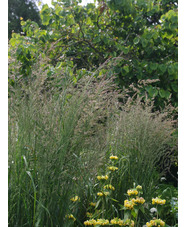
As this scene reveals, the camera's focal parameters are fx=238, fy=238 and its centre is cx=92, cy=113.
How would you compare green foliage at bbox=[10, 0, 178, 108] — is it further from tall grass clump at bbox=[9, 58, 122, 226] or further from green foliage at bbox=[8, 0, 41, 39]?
green foliage at bbox=[8, 0, 41, 39]

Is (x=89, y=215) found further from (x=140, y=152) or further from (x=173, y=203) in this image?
(x=173, y=203)

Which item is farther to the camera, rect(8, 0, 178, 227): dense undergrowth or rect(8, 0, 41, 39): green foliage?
rect(8, 0, 41, 39): green foliage

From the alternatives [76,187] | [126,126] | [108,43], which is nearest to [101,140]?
[126,126]

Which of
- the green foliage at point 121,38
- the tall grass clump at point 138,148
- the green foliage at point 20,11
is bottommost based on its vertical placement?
the tall grass clump at point 138,148

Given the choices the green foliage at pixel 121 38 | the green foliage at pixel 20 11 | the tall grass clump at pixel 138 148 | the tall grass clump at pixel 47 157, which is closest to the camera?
the tall grass clump at pixel 47 157

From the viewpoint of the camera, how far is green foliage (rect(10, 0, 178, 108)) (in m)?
4.14

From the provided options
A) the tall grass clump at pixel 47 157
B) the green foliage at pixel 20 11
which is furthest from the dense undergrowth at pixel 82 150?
the green foliage at pixel 20 11

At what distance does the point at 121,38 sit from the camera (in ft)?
15.2

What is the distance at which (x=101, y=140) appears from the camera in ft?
7.23

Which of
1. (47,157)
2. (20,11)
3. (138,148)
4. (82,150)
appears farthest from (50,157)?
(20,11)

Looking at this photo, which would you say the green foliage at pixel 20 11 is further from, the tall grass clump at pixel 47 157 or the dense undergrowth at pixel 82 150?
the tall grass clump at pixel 47 157

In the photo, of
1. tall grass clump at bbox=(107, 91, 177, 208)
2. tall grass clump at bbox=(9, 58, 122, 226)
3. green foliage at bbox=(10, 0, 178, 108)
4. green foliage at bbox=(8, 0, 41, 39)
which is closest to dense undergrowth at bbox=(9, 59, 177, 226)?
tall grass clump at bbox=(9, 58, 122, 226)

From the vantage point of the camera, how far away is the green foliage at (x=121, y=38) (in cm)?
414
